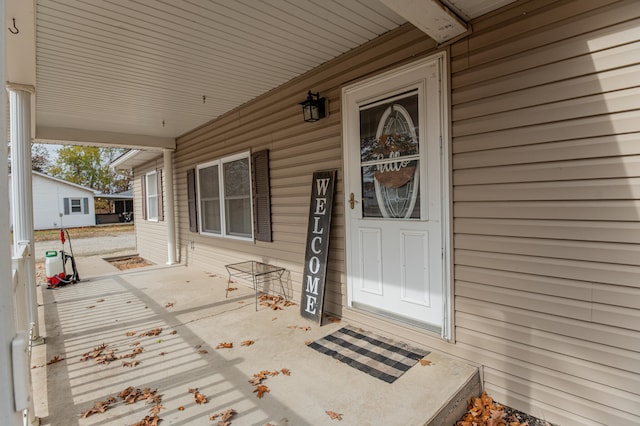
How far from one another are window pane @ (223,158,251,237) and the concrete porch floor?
146 cm

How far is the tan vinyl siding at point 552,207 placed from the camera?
1.88 m

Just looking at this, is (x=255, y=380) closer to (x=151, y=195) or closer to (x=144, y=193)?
(x=151, y=195)

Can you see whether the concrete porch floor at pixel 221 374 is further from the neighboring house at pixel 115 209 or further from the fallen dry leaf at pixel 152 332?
the neighboring house at pixel 115 209

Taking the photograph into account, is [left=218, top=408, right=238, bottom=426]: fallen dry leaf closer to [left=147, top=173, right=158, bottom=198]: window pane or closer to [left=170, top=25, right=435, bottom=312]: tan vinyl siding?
[left=170, top=25, right=435, bottom=312]: tan vinyl siding

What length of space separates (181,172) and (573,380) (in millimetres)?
7042

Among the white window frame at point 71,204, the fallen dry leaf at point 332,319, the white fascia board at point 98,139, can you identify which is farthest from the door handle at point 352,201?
the white window frame at point 71,204

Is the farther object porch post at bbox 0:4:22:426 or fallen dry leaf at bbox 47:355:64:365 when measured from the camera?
fallen dry leaf at bbox 47:355:64:365

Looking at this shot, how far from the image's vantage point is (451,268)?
2.58m

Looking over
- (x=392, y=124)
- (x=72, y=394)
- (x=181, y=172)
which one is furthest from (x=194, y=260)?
(x=392, y=124)

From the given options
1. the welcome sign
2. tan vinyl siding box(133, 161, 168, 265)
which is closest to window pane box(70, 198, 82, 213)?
tan vinyl siding box(133, 161, 168, 265)

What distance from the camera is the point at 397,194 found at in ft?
9.77

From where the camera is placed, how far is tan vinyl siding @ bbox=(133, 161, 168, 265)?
872cm

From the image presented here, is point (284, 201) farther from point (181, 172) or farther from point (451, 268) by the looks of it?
point (181, 172)

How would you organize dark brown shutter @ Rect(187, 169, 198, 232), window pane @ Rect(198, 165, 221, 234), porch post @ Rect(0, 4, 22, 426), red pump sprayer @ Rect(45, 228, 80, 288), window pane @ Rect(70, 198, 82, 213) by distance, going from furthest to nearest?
window pane @ Rect(70, 198, 82, 213), dark brown shutter @ Rect(187, 169, 198, 232), window pane @ Rect(198, 165, 221, 234), red pump sprayer @ Rect(45, 228, 80, 288), porch post @ Rect(0, 4, 22, 426)
